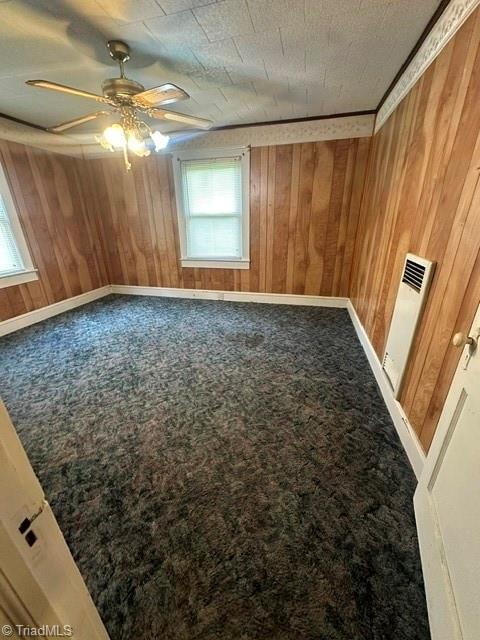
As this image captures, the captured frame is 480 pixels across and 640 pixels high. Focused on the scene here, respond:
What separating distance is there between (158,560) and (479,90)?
2.42 meters

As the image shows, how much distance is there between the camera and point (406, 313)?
166 centimetres

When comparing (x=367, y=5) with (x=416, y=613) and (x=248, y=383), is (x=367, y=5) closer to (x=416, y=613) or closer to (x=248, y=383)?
(x=248, y=383)

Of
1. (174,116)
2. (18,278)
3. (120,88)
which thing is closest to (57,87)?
(120,88)

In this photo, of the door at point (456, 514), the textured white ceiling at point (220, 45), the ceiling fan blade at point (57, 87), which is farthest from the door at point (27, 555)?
the textured white ceiling at point (220, 45)

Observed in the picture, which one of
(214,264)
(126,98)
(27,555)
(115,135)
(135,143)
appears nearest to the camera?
(27,555)

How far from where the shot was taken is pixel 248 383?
2.16 metres

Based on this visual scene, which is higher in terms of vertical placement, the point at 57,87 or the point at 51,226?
the point at 57,87

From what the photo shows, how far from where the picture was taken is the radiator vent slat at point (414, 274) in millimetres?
1497

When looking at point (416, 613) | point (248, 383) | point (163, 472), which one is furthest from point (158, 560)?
point (248, 383)

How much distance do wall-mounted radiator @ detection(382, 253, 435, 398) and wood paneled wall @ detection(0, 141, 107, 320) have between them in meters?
4.09

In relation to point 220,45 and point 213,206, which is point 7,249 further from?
point 220,45

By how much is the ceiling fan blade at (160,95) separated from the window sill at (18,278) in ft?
8.53

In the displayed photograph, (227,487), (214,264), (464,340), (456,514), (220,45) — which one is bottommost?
(227,487)

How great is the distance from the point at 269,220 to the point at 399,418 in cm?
282
